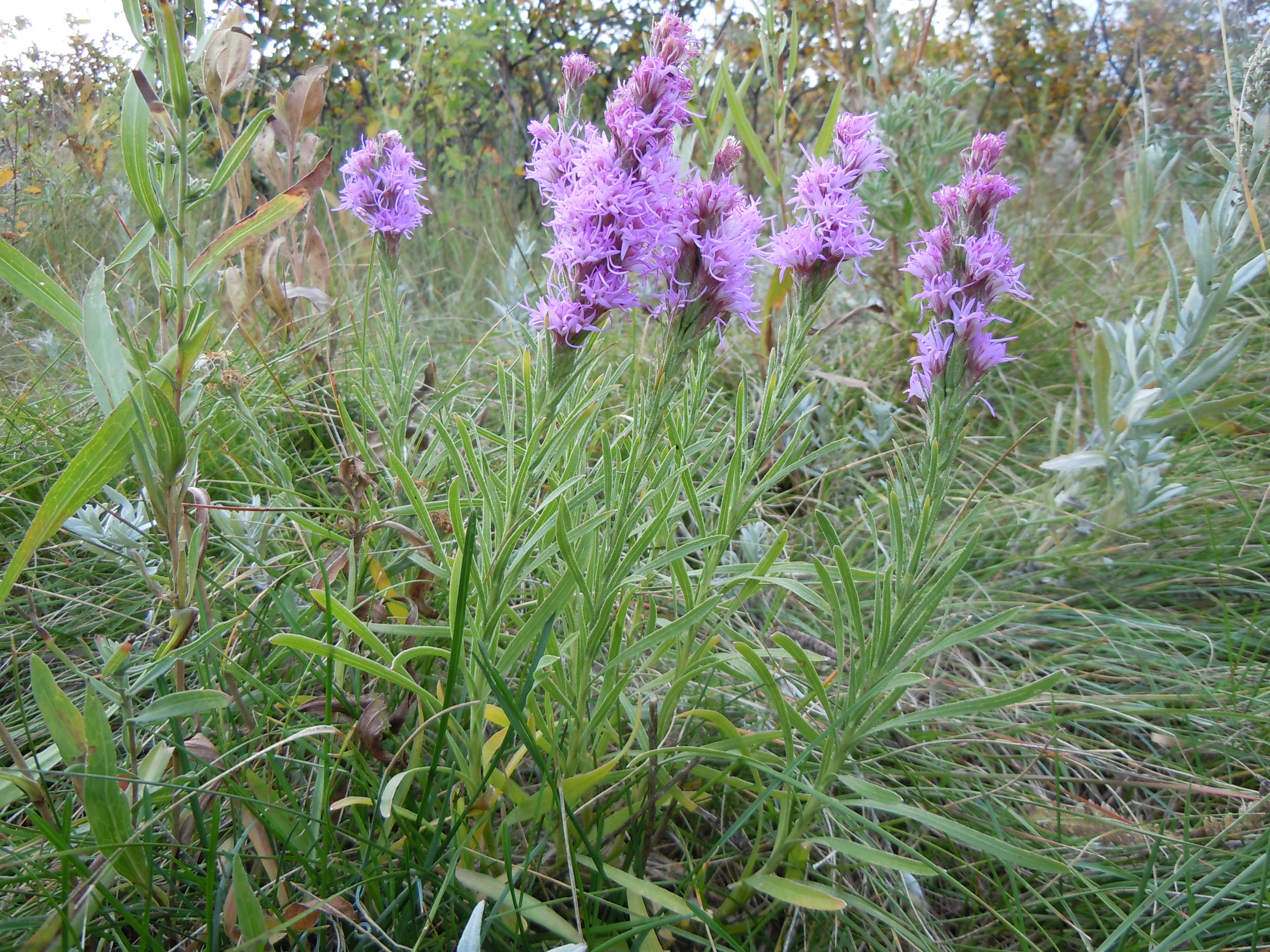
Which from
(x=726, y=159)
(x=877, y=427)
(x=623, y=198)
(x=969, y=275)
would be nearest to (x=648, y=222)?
(x=623, y=198)

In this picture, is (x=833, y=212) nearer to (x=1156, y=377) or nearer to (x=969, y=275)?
(x=969, y=275)

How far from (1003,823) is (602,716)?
32.4 inches

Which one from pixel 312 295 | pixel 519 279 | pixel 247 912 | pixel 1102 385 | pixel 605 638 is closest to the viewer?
pixel 247 912

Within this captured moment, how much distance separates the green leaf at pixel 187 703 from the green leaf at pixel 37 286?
0.54 metres

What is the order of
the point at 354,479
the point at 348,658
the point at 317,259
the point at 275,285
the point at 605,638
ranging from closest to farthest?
the point at 348,658 → the point at 605,638 → the point at 354,479 → the point at 275,285 → the point at 317,259

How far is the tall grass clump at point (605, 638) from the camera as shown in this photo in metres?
1.09

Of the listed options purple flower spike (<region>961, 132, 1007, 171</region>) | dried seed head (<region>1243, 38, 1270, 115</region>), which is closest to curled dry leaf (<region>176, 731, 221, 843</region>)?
purple flower spike (<region>961, 132, 1007, 171</region>)

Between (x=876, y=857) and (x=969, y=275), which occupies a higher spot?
(x=969, y=275)

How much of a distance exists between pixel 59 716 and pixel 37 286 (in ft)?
1.96

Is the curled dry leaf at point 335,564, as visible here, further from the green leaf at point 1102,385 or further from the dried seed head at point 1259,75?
the dried seed head at point 1259,75

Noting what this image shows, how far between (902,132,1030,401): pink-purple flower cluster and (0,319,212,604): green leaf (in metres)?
1.03

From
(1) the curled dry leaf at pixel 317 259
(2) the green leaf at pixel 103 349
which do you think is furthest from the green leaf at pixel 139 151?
(1) the curled dry leaf at pixel 317 259

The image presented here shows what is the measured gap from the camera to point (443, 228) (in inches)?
195

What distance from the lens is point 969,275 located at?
1.17 metres
